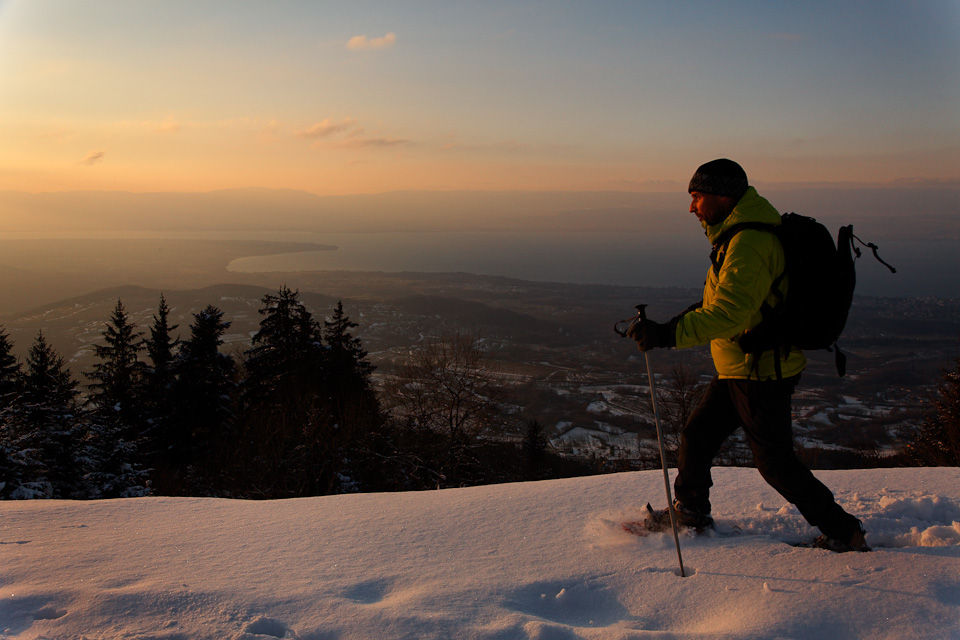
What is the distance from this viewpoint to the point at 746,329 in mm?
2811

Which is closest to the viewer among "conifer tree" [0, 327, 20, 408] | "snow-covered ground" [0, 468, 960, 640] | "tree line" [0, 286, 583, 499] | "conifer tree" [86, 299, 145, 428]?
"snow-covered ground" [0, 468, 960, 640]

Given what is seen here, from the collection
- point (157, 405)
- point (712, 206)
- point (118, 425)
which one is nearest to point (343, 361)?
point (157, 405)

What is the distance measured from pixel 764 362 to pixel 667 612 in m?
1.31

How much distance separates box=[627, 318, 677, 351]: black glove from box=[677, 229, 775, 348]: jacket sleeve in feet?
0.13

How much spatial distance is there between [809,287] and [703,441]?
3.46ft

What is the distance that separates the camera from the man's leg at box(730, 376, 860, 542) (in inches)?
111

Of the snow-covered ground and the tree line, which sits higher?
the snow-covered ground

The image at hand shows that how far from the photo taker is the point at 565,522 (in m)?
3.36

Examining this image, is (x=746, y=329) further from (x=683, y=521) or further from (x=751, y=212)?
→ (x=683, y=521)

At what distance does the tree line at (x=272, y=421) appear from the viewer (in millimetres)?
17031

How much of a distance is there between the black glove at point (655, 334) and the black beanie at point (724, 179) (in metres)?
0.74

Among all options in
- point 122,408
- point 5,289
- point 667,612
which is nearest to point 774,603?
point 667,612

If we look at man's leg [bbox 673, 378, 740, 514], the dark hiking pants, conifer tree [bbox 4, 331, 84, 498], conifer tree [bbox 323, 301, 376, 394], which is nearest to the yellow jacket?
the dark hiking pants

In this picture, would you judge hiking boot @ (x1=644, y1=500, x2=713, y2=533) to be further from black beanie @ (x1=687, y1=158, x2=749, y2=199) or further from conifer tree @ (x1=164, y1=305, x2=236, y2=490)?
conifer tree @ (x1=164, y1=305, x2=236, y2=490)
